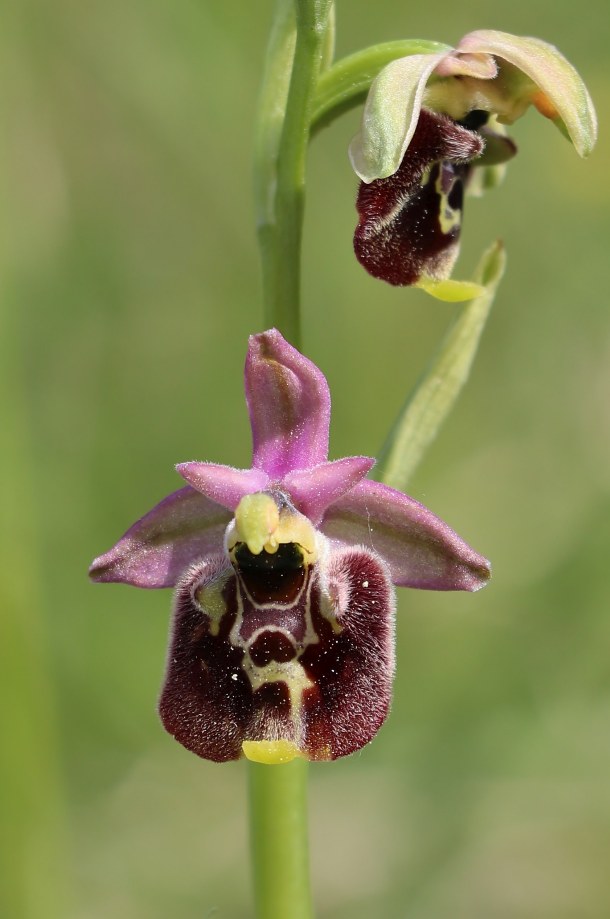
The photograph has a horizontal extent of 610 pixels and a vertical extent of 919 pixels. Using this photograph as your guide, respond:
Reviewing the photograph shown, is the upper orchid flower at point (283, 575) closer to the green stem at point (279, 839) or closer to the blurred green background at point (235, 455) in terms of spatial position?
the green stem at point (279, 839)

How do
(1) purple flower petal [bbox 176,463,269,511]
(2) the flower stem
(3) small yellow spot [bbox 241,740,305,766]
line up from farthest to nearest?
(2) the flower stem → (1) purple flower petal [bbox 176,463,269,511] → (3) small yellow spot [bbox 241,740,305,766]

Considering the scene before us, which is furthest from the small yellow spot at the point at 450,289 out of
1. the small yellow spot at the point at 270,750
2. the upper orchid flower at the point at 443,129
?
the small yellow spot at the point at 270,750

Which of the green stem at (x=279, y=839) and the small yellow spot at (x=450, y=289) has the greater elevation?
the small yellow spot at (x=450, y=289)

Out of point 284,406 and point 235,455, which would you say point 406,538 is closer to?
point 284,406

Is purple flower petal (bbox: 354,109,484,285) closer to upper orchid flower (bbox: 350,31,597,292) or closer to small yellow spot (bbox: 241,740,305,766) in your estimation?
upper orchid flower (bbox: 350,31,597,292)

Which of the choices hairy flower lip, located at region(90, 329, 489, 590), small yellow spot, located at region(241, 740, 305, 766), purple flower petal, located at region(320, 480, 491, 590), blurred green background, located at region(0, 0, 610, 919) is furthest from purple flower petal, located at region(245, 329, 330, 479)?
blurred green background, located at region(0, 0, 610, 919)

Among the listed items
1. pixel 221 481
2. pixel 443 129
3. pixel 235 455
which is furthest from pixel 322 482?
pixel 235 455

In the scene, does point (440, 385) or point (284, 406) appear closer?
point (284, 406)
